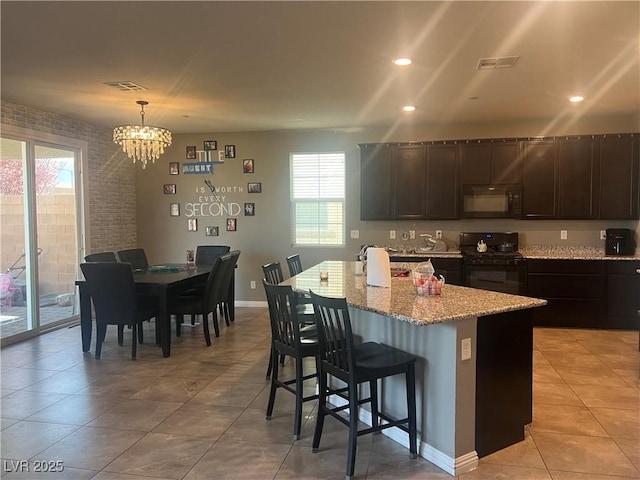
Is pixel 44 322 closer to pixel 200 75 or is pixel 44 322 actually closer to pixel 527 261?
pixel 200 75

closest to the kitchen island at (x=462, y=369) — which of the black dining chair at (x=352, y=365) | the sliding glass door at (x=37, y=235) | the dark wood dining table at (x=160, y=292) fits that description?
the black dining chair at (x=352, y=365)

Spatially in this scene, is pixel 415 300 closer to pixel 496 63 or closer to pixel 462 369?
pixel 462 369

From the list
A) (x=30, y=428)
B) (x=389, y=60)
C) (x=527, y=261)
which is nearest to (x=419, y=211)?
(x=527, y=261)

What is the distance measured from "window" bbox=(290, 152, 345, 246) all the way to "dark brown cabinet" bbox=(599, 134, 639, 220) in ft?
10.9

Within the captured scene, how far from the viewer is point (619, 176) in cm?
566

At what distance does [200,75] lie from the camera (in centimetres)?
398

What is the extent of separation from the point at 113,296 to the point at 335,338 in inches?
113

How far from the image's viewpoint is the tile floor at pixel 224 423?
2.55 meters

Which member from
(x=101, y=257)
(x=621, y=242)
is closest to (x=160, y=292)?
(x=101, y=257)

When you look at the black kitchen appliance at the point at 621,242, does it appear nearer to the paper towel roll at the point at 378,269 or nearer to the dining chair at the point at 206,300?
the paper towel roll at the point at 378,269

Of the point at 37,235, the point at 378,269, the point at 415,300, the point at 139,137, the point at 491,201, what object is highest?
the point at 139,137

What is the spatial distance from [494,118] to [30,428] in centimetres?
571

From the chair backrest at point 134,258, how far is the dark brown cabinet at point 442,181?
12.6 ft

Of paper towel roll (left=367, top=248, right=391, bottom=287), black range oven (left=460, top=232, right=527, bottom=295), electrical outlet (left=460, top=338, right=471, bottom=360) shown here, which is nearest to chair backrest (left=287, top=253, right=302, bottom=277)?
paper towel roll (left=367, top=248, right=391, bottom=287)
